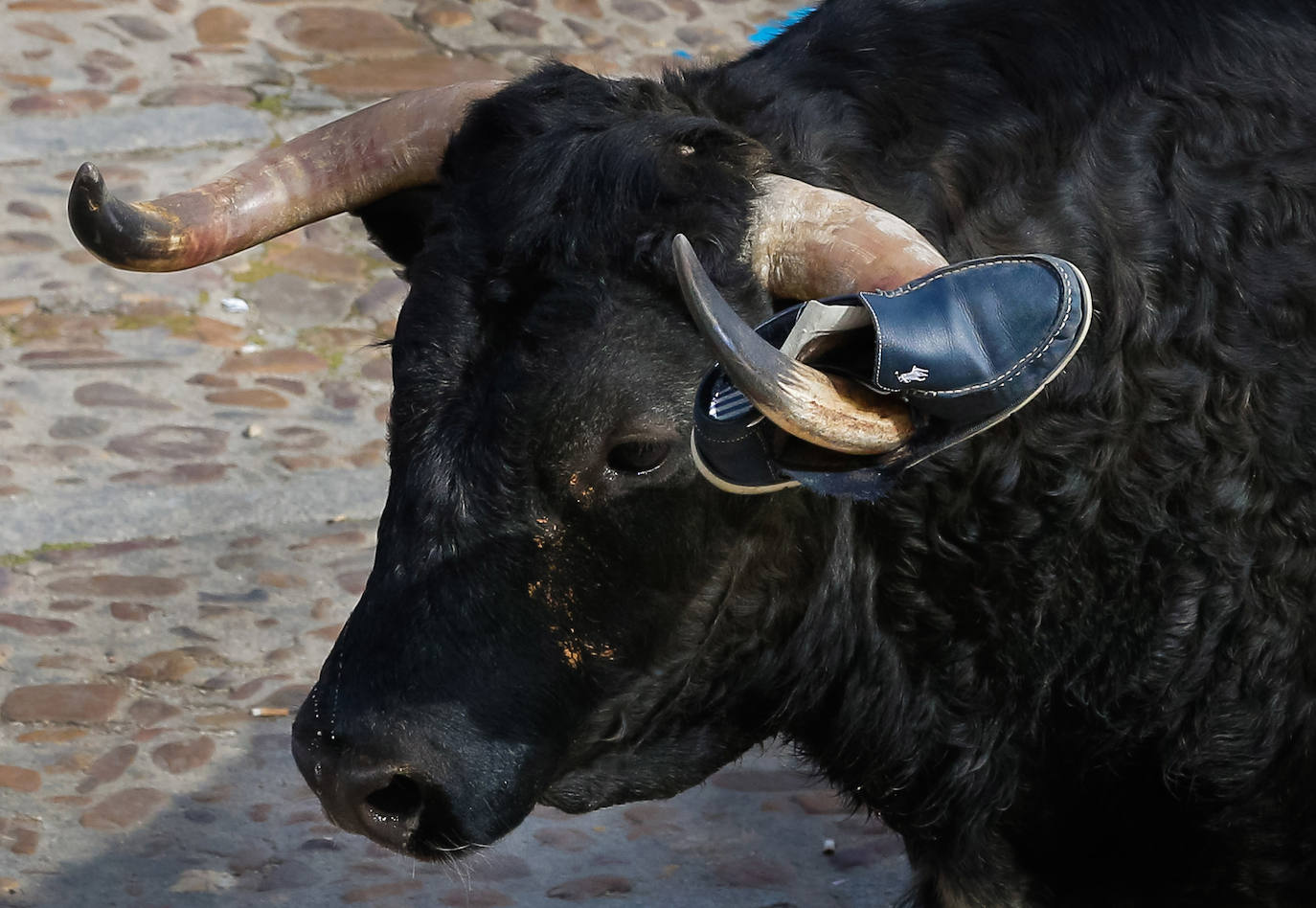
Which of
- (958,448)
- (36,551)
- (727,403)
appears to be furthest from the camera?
(36,551)

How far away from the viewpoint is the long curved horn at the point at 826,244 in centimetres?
293

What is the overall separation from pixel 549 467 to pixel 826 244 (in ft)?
1.97

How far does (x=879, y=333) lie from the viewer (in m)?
2.61

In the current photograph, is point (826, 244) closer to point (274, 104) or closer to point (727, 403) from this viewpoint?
point (727, 403)

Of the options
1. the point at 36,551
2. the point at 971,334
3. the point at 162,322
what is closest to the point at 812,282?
the point at 971,334

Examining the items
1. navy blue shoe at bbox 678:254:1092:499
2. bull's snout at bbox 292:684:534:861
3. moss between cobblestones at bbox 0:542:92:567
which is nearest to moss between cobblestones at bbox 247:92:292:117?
moss between cobblestones at bbox 0:542:92:567

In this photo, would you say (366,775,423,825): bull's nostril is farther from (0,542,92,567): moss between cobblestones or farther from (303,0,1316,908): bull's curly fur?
(0,542,92,567): moss between cobblestones

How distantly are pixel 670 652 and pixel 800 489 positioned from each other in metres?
0.38

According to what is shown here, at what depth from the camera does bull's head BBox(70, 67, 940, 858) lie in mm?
3092

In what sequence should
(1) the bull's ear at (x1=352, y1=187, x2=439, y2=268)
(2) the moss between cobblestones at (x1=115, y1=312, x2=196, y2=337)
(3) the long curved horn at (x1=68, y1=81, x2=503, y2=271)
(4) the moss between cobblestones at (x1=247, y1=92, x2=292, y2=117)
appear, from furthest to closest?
(4) the moss between cobblestones at (x1=247, y1=92, x2=292, y2=117), (2) the moss between cobblestones at (x1=115, y1=312, x2=196, y2=337), (1) the bull's ear at (x1=352, y1=187, x2=439, y2=268), (3) the long curved horn at (x1=68, y1=81, x2=503, y2=271)

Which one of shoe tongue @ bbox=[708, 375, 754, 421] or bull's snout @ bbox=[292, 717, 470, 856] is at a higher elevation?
shoe tongue @ bbox=[708, 375, 754, 421]

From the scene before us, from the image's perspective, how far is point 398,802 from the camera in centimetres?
317

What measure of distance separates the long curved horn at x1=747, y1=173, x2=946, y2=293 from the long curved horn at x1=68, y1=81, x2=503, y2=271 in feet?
2.44

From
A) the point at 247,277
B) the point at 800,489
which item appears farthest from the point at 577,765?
the point at 247,277
